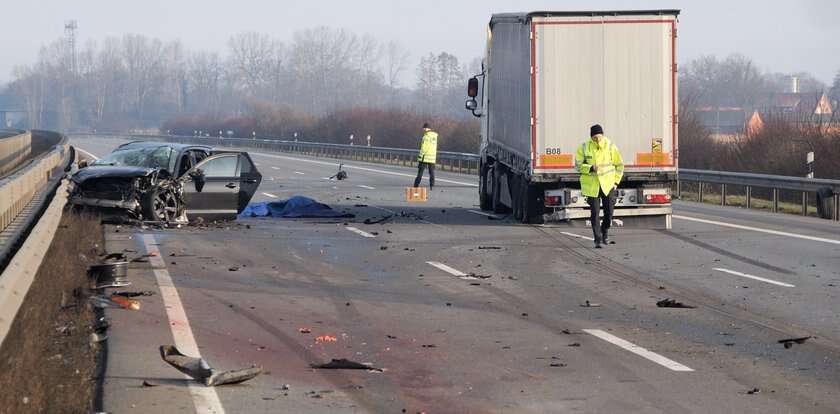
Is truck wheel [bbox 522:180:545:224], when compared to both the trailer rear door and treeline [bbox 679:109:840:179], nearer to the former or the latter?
the trailer rear door

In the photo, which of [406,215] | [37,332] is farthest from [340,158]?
[37,332]

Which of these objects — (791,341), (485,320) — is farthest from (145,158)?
(791,341)

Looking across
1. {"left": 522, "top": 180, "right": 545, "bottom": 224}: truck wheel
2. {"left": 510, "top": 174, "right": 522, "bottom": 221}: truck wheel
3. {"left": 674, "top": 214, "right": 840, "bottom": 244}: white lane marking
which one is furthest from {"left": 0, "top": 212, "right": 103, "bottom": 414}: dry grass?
{"left": 674, "top": 214, "right": 840, "bottom": 244}: white lane marking

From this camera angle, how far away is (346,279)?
14781 mm

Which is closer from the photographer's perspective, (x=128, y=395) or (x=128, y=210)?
(x=128, y=395)

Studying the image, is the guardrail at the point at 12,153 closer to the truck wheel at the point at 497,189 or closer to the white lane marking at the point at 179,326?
the truck wheel at the point at 497,189

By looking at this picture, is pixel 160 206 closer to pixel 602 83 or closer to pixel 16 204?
pixel 16 204

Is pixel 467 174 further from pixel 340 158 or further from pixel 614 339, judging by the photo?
pixel 614 339

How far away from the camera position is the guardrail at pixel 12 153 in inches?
1715

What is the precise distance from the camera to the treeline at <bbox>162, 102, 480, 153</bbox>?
64938 mm

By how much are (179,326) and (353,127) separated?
73.4 meters

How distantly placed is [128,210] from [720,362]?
1325 centimetres

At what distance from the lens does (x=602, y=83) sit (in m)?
21.1

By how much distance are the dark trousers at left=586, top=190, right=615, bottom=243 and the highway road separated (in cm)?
39
